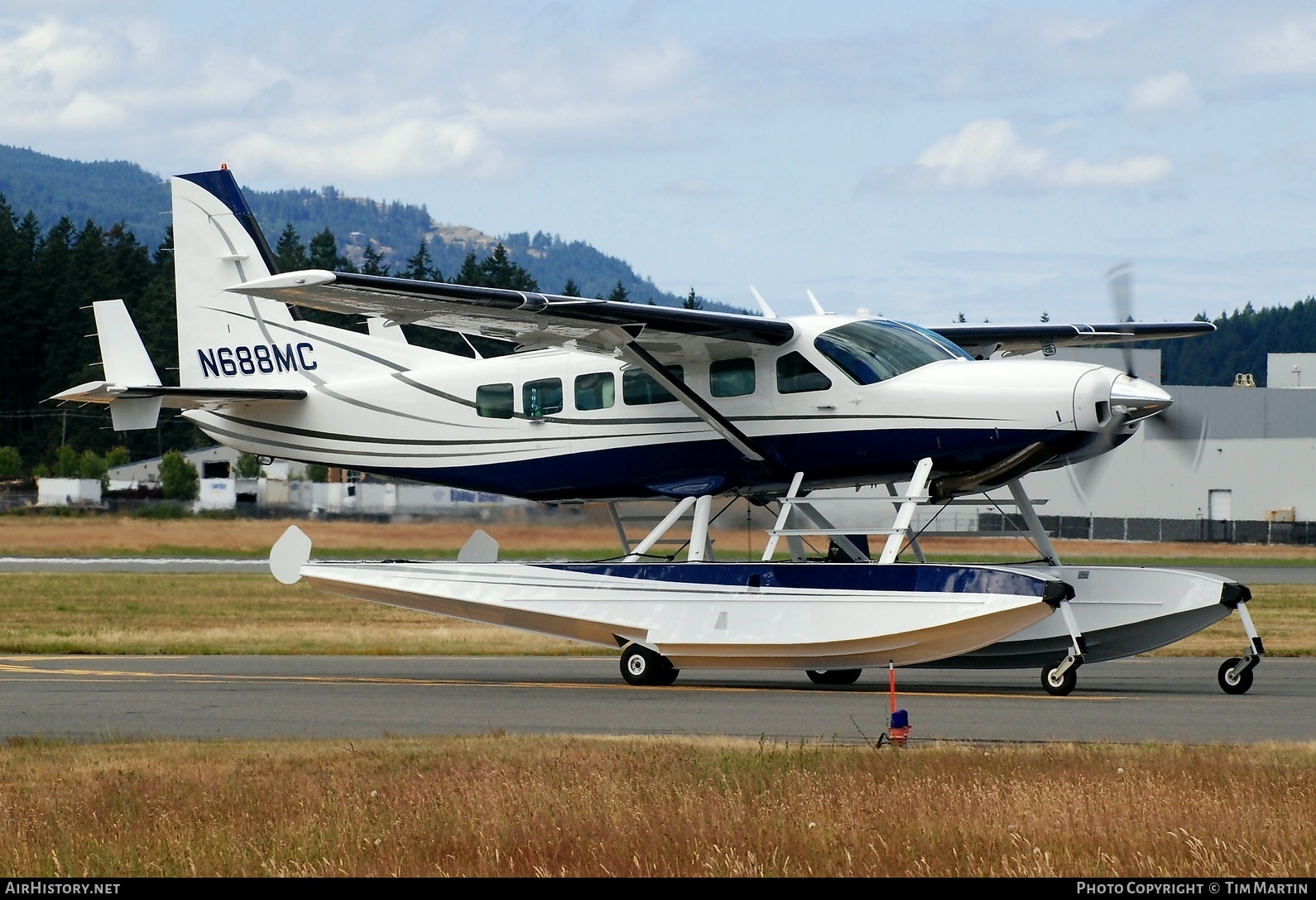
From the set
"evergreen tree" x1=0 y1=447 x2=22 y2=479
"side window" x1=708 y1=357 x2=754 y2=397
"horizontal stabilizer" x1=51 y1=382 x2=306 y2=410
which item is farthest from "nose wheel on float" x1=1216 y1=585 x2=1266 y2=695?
"evergreen tree" x1=0 y1=447 x2=22 y2=479

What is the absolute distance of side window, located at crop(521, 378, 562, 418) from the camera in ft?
59.4

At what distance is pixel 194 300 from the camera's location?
2095cm

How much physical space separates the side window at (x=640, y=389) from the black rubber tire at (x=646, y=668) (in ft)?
9.75

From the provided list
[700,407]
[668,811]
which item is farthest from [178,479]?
[668,811]

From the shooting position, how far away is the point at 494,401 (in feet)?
61.0

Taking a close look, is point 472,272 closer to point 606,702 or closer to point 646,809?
point 606,702

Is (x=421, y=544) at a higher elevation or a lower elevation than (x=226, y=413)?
lower

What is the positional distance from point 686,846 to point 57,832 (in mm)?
3188

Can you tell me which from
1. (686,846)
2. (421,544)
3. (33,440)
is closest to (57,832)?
(686,846)

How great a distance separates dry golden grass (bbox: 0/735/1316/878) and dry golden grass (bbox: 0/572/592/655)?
11702 millimetres

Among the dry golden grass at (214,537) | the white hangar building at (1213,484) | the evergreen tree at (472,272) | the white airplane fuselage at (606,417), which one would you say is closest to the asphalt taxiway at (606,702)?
the white airplane fuselage at (606,417)

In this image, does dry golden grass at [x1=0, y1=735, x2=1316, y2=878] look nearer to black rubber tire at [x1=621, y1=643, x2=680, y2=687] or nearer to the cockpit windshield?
black rubber tire at [x1=621, y1=643, x2=680, y2=687]

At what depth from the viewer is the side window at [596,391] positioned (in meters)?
17.8

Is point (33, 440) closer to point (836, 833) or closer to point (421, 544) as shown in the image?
point (421, 544)
